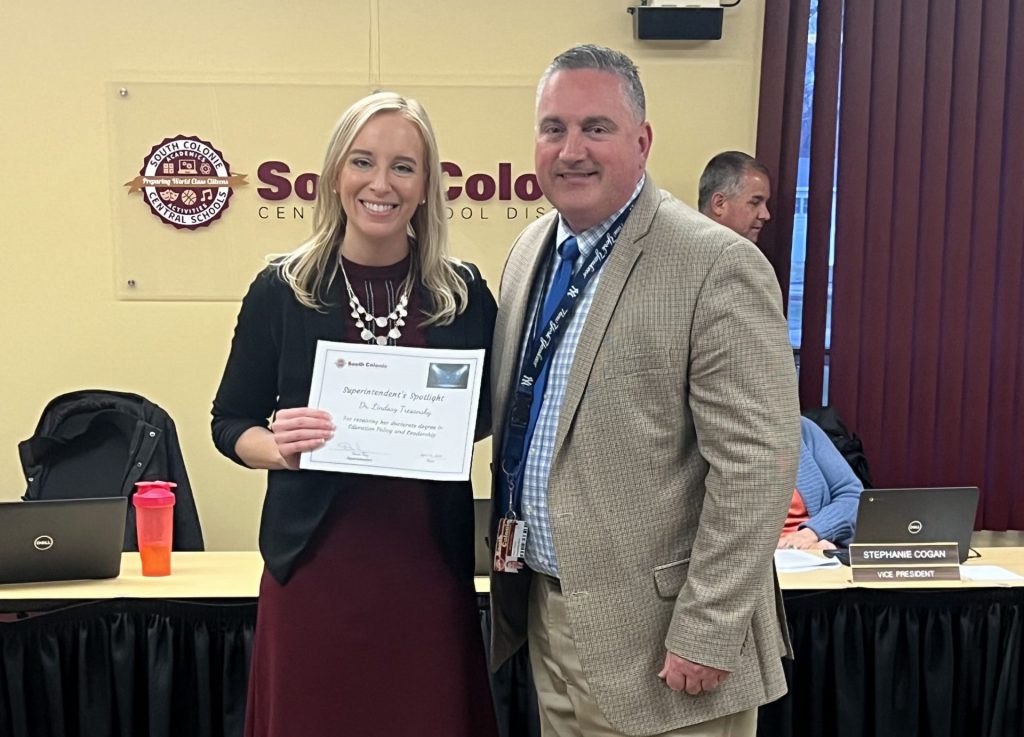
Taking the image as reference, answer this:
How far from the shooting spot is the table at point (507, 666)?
8.82ft

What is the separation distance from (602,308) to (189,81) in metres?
2.94

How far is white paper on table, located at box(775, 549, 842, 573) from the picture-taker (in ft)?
9.92

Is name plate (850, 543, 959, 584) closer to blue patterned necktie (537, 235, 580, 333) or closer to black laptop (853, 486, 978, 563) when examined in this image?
black laptop (853, 486, 978, 563)

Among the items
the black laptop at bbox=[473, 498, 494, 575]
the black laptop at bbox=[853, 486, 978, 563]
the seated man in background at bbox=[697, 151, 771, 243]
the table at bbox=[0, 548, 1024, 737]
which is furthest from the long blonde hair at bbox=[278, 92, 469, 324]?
the seated man in background at bbox=[697, 151, 771, 243]

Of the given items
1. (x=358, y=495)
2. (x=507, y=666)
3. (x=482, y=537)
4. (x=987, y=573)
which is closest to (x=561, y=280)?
(x=358, y=495)

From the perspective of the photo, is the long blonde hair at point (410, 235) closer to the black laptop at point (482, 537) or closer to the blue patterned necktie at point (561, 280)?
the blue patterned necktie at point (561, 280)

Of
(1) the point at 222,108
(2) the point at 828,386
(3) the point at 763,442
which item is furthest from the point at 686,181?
(3) the point at 763,442

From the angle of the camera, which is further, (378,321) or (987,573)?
(987,573)

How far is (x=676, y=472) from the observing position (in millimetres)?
1711

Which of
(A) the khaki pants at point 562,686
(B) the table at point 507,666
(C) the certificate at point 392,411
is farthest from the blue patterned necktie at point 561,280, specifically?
(B) the table at point 507,666

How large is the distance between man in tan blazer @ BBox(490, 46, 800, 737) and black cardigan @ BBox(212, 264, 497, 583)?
12 cm

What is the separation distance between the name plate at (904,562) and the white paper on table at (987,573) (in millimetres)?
100

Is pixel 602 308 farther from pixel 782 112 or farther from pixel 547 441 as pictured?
pixel 782 112

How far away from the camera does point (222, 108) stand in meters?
4.10
